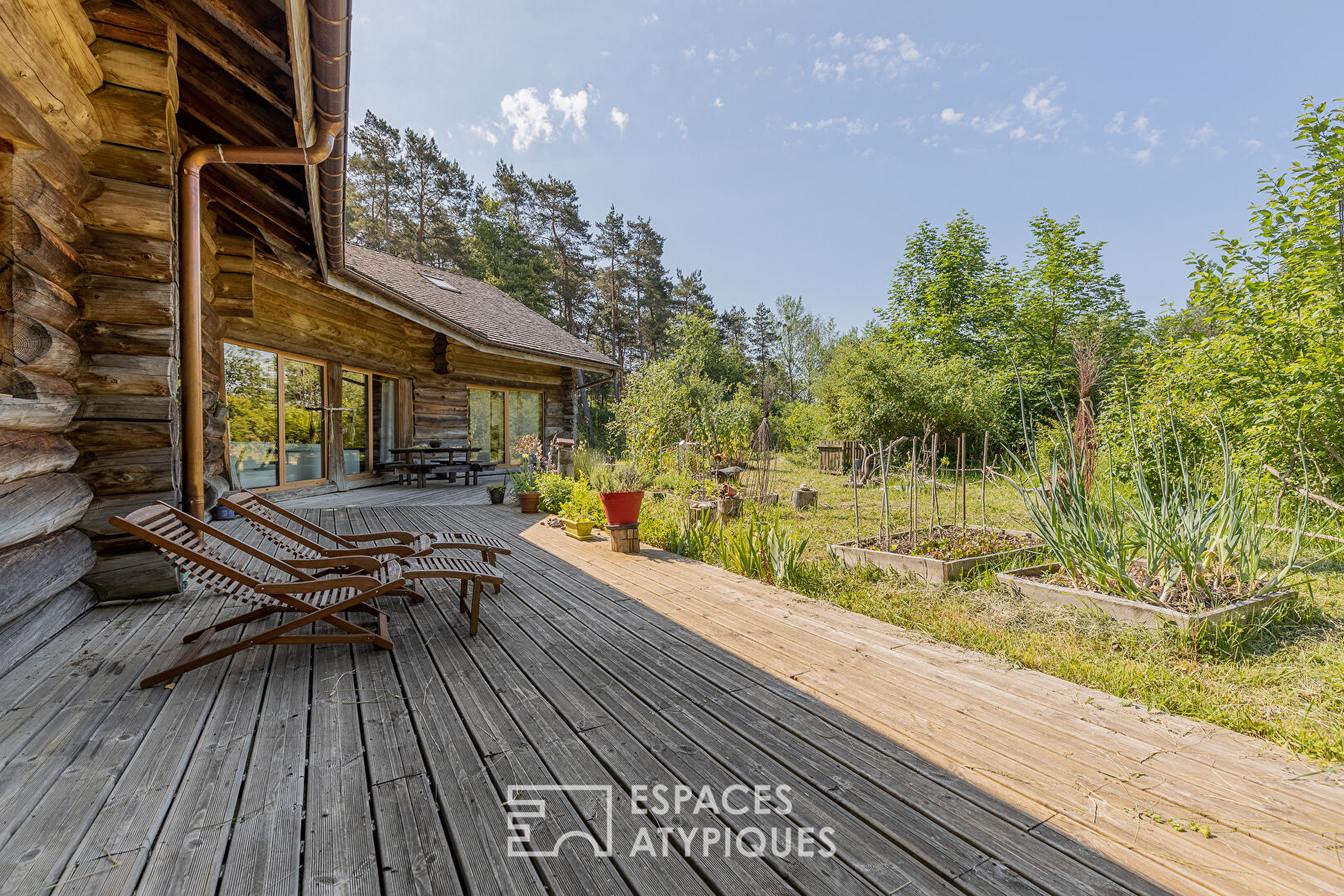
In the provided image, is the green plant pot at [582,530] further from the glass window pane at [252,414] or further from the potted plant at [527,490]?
the glass window pane at [252,414]

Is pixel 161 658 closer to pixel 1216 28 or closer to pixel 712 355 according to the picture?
pixel 1216 28

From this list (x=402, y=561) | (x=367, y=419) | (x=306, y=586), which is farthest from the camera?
(x=367, y=419)

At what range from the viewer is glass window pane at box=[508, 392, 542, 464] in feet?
36.6

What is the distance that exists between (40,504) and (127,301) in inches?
47.6

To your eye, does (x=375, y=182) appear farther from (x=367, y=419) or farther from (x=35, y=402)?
(x=35, y=402)

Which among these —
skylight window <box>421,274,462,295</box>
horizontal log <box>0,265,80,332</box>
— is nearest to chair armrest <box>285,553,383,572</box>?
horizontal log <box>0,265,80,332</box>

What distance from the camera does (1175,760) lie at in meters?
1.60

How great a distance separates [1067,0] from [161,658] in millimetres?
12360

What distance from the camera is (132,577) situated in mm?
2994

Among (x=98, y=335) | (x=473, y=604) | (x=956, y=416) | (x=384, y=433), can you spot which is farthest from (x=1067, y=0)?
(x=384, y=433)

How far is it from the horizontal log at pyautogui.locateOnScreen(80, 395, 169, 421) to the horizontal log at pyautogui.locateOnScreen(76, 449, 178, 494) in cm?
19

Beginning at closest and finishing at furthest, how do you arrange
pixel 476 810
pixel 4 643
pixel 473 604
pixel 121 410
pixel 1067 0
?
1. pixel 476 810
2. pixel 4 643
3. pixel 473 604
4. pixel 121 410
5. pixel 1067 0

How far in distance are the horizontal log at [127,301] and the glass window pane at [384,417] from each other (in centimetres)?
584

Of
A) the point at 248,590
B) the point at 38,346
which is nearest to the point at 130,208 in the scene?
the point at 38,346
